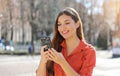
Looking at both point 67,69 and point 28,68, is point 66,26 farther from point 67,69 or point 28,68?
point 28,68

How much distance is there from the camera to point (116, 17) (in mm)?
71438

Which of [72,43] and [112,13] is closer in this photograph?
[72,43]

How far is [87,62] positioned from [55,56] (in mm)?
307

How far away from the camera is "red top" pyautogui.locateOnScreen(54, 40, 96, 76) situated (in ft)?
9.25

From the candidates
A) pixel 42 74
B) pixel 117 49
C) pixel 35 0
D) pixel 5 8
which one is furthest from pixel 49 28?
pixel 42 74

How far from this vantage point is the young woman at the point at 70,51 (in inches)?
111

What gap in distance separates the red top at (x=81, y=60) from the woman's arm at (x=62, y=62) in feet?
0.42

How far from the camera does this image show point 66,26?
2.86 m

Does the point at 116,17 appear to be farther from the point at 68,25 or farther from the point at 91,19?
the point at 68,25

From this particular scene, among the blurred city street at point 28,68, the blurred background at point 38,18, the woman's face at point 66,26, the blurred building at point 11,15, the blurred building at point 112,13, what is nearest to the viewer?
the woman's face at point 66,26

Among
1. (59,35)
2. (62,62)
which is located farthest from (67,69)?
(59,35)

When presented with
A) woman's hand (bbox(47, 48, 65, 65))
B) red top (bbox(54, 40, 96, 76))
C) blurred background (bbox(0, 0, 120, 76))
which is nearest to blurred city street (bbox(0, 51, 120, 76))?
blurred background (bbox(0, 0, 120, 76))

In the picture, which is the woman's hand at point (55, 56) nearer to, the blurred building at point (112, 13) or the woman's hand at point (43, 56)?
the woman's hand at point (43, 56)

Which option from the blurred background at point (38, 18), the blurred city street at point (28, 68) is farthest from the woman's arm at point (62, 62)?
the blurred background at point (38, 18)
